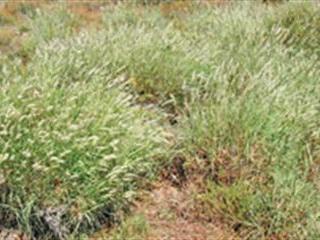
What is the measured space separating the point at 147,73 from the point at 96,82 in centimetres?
85

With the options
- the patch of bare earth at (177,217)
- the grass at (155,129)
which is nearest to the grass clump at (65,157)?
the grass at (155,129)

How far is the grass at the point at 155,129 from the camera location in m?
4.34

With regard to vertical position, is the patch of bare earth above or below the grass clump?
below

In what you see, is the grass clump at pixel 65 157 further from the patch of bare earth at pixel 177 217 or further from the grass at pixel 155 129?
the patch of bare earth at pixel 177 217

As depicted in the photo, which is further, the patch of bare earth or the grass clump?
the patch of bare earth

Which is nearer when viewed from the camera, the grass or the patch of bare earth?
the grass

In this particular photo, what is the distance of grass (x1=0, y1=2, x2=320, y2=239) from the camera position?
4.34 metres

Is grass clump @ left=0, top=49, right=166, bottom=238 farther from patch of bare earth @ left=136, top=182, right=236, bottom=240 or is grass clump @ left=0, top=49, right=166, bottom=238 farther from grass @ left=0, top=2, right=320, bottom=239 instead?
patch of bare earth @ left=136, top=182, right=236, bottom=240

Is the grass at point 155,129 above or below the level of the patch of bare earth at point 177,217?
above

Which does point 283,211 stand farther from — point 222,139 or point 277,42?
point 277,42

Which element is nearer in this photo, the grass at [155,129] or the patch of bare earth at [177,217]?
the grass at [155,129]

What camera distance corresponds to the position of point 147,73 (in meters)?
5.97

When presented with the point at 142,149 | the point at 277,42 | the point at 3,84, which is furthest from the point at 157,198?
the point at 277,42

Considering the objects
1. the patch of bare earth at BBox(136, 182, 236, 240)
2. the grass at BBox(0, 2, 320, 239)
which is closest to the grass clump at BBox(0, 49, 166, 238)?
the grass at BBox(0, 2, 320, 239)
